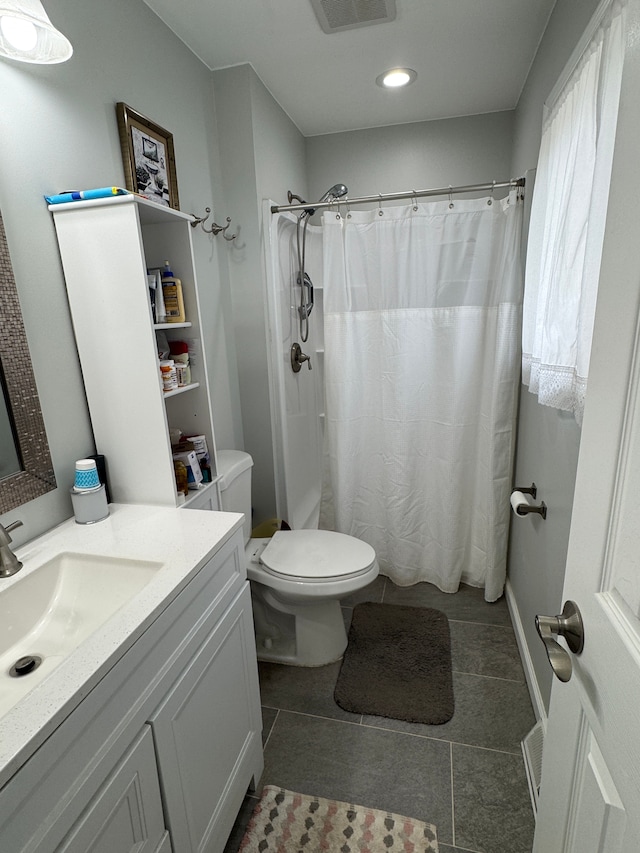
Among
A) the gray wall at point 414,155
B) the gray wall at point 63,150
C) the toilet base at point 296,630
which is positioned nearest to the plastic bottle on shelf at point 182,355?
the gray wall at point 63,150

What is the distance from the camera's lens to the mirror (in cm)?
107

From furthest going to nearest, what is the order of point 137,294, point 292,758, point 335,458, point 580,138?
point 335,458
point 292,758
point 137,294
point 580,138

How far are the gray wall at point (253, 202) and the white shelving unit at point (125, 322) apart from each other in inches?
26.9

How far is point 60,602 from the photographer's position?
1047mm

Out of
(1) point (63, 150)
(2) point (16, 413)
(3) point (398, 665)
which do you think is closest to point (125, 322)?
(2) point (16, 413)

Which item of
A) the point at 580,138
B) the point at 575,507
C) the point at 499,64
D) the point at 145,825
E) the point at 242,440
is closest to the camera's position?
the point at 575,507

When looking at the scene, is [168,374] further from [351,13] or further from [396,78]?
[396,78]

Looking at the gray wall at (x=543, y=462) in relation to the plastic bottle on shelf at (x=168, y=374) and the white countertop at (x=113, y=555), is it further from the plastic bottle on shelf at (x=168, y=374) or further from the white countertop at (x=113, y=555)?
the plastic bottle on shelf at (x=168, y=374)

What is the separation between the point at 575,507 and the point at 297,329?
6.96 feet

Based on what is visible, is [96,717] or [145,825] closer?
[96,717]

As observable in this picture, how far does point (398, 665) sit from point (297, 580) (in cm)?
60

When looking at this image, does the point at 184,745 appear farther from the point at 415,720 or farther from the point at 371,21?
the point at 371,21

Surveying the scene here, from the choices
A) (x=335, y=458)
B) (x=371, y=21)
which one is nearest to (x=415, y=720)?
(x=335, y=458)

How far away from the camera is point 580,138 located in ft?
3.59
